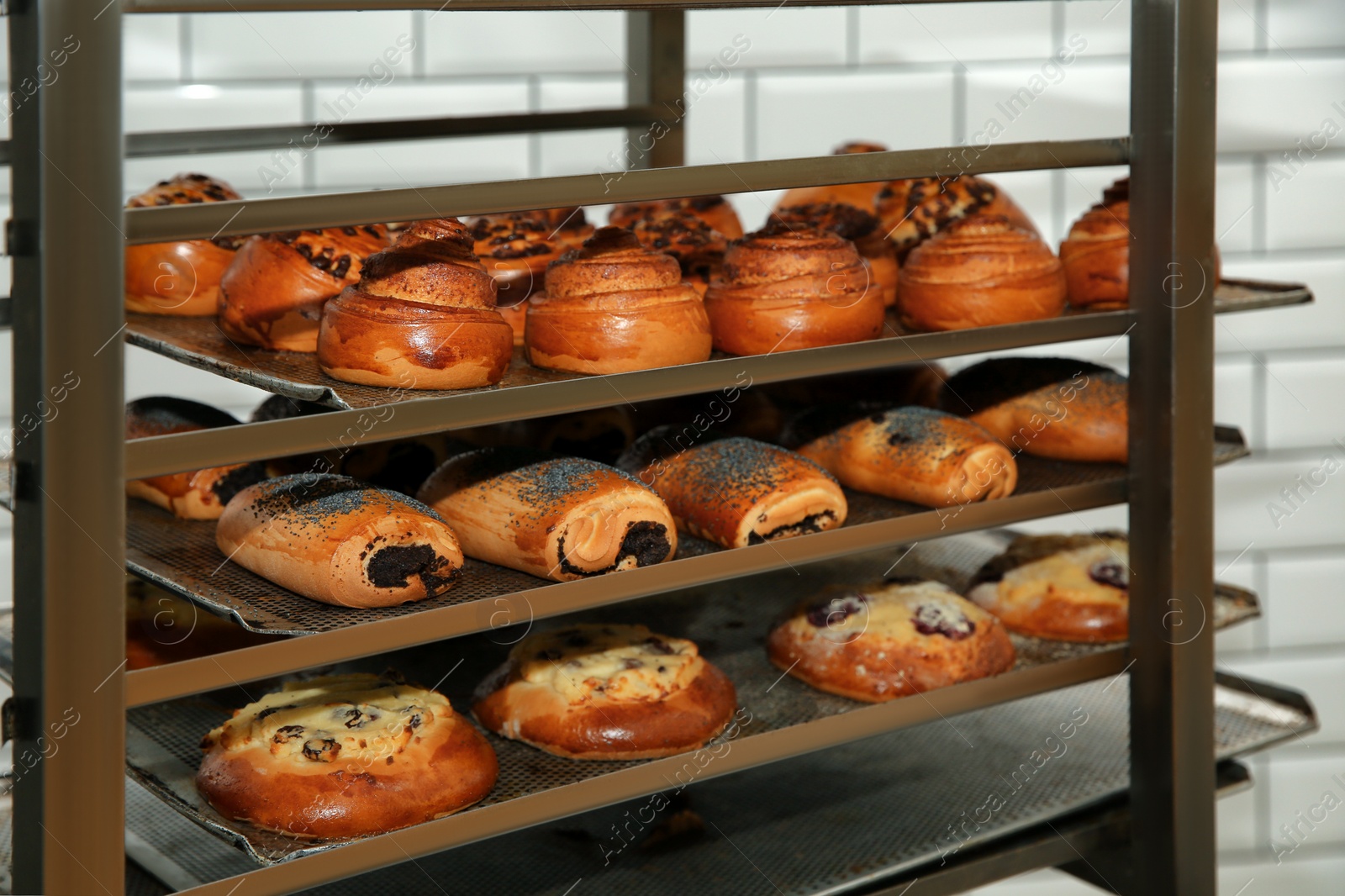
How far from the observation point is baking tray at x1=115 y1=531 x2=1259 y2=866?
145 cm

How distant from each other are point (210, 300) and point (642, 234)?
1.91ft

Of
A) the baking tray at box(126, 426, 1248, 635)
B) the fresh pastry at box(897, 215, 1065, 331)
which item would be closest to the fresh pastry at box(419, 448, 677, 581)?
the baking tray at box(126, 426, 1248, 635)

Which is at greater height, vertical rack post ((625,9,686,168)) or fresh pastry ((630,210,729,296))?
vertical rack post ((625,9,686,168))

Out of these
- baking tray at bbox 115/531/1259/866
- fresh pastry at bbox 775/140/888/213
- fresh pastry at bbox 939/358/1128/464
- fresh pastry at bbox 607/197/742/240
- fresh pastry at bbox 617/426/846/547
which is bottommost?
baking tray at bbox 115/531/1259/866

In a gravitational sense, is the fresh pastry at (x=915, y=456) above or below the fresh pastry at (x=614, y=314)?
below

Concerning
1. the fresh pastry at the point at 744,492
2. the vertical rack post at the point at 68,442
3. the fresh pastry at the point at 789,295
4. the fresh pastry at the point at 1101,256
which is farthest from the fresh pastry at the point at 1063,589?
the vertical rack post at the point at 68,442

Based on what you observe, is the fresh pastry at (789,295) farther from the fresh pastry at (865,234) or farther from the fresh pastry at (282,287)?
the fresh pastry at (282,287)

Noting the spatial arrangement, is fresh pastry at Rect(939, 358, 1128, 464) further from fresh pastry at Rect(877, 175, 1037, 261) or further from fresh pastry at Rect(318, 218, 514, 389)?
fresh pastry at Rect(318, 218, 514, 389)

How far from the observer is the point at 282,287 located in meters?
1.50

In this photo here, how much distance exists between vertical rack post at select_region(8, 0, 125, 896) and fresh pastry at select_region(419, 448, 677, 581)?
17.9 inches

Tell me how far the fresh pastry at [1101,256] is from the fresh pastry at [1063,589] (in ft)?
1.17

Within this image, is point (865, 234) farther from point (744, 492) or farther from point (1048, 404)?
point (744, 492)

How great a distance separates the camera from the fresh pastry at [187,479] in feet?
5.38

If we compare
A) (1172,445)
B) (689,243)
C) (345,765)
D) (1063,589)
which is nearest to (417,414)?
(345,765)
